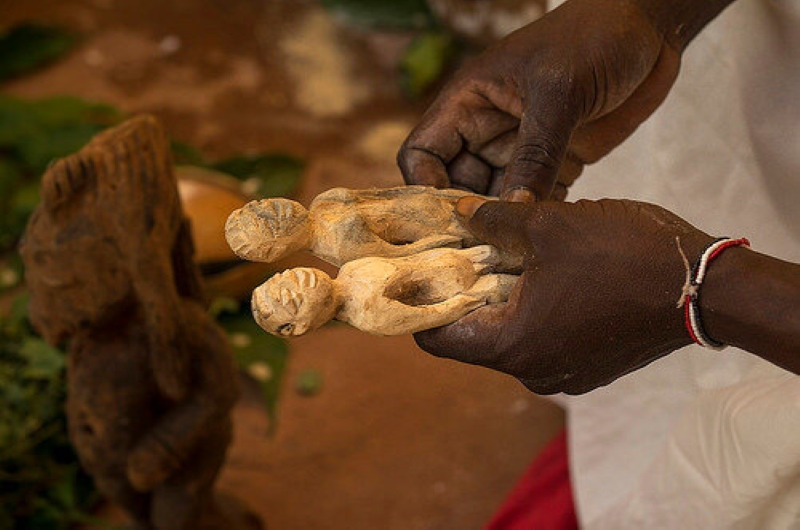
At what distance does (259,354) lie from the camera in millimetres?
2307

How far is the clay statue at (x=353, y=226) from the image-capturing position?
1.03 meters

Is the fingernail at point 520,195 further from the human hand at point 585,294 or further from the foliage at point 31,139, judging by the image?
the foliage at point 31,139

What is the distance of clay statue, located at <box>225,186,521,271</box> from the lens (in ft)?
3.37

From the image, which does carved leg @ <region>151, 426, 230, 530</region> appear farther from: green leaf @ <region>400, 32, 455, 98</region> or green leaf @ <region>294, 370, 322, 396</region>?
green leaf @ <region>400, 32, 455, 98</region>

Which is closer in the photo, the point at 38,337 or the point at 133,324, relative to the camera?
the point at 133,324

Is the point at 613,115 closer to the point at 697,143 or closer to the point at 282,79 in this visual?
the point at 697,143

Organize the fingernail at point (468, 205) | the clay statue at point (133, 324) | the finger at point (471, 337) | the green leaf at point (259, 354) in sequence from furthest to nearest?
the green leaf at point (259, 354) → the clay statue at point (133, 324) → the fingernail at point (468, 205) → the finger at point (471, 337)

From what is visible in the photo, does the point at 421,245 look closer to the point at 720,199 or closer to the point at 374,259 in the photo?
the point at 374,259

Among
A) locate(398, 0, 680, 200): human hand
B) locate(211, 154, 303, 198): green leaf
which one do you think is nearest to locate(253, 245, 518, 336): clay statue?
locate(398, 0, 680, 200): human hand

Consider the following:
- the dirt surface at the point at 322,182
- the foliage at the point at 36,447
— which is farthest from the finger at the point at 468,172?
the foliage at the point at 36,447

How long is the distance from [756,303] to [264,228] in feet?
1.62

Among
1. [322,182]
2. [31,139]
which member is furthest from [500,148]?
[31,139]

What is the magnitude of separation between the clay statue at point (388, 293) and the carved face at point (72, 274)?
502 mm

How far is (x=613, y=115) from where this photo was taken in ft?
4.16
